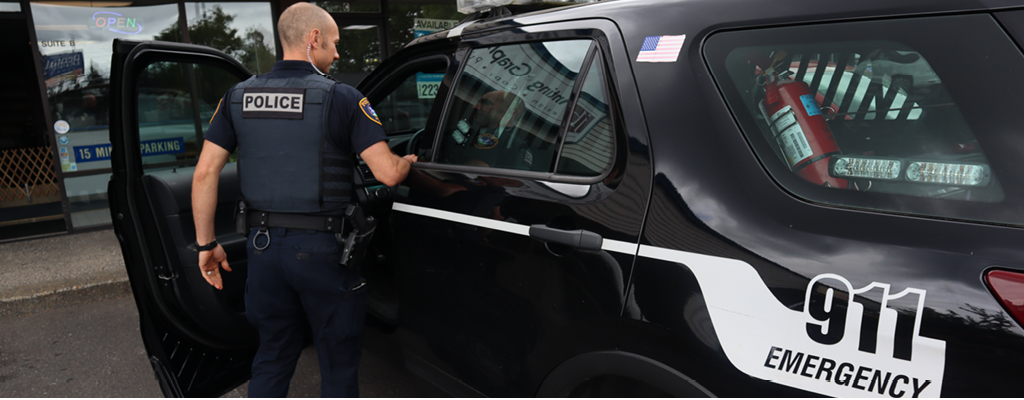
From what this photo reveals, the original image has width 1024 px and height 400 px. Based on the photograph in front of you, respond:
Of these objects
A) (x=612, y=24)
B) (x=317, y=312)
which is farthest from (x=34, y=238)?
(x=612, y=24)

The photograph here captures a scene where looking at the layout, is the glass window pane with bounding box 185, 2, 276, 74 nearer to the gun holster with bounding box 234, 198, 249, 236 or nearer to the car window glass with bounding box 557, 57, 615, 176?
the gun holster with bounding box 234, 198, 249, 236

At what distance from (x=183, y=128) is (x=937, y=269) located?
684 cm

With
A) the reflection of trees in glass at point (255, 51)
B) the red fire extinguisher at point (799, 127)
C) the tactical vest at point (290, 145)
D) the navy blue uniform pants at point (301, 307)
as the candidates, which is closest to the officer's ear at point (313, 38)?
the tactical vest at point (290, 145)

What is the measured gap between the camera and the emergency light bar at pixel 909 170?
1.12 metres

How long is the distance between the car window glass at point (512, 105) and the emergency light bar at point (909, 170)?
2.41 ft

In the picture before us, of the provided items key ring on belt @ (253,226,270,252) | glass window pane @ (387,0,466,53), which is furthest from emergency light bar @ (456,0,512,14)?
glass window pane @ (387,0,466,53)

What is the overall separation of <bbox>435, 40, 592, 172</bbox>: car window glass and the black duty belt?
1.40 feet

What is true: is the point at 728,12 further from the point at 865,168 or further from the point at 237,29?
the point at 237,29

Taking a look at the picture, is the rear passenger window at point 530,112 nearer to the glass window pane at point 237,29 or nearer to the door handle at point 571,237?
the door handle at point 571,237

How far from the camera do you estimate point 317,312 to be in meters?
2.10

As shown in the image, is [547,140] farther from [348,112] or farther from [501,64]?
[348,112]

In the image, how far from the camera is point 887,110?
1.27m

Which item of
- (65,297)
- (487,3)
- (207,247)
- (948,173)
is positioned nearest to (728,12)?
(948,173)

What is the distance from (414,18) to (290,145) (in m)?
5.85
